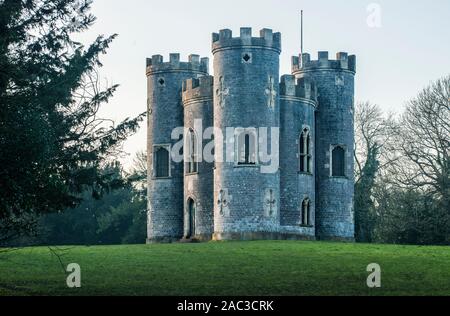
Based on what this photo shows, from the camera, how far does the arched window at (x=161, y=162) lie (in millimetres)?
49122

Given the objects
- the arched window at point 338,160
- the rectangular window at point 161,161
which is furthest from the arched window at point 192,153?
the arched window at point 338,160

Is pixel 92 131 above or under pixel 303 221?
above

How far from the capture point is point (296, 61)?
4984cm

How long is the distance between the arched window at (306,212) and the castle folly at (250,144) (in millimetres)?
51

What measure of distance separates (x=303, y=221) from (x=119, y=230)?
24155 millimetres

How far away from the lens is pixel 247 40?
43.6 m

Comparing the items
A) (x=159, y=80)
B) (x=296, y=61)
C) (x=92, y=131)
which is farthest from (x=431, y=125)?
(x=92, y=131)

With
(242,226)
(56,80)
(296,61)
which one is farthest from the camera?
(296,61)

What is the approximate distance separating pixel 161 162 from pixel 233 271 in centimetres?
2439

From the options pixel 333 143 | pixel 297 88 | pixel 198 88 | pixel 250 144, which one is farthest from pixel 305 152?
pixel 198 88

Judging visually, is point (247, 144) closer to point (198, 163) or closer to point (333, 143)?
point (198, 163)

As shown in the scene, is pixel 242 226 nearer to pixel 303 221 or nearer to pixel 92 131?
pixel 303 221

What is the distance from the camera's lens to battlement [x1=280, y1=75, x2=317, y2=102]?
45.4 m

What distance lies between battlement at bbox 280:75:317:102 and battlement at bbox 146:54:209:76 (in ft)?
19.7
